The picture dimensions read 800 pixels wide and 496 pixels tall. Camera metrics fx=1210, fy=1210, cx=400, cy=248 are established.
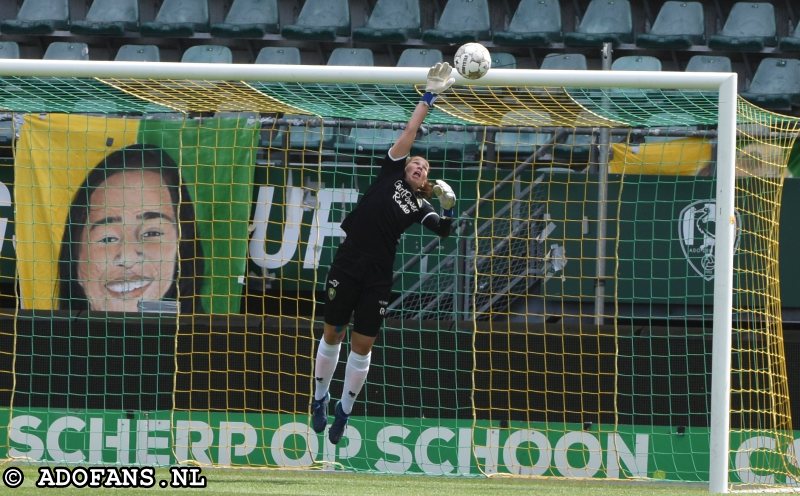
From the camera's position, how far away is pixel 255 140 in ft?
32.0

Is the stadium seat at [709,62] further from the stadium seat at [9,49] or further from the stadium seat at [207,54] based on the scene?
the stadium seat at [9,49]

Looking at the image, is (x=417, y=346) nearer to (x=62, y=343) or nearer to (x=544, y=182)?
(x=544, y=182)

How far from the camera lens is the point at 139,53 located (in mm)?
14055

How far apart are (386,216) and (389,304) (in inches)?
87.5

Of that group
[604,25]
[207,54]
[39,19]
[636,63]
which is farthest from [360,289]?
[39,19]

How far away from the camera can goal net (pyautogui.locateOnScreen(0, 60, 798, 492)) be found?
30.2 feet

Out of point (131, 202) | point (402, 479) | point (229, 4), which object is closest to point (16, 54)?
point (229, 4)

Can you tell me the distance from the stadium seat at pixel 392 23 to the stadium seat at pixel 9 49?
3954 millimetres

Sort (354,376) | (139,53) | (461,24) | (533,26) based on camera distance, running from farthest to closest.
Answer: (461,24) → (533,26) → (139,53) → (354,376)

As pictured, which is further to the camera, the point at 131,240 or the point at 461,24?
the point at 461,24

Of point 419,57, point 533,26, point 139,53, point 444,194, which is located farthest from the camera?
point 533,26

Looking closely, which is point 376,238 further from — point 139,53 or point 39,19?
point 39,19

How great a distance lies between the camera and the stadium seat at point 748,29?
1378cm

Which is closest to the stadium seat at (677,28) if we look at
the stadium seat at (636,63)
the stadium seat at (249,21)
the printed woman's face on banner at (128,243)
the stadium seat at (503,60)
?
the stadium seat at (636,63)
